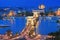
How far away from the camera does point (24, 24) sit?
1.16m

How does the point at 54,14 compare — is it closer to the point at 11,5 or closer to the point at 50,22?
the point at 50,22

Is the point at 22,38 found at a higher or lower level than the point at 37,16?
lower

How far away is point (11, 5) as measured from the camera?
46.8 inches

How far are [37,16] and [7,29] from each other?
0.30 metres

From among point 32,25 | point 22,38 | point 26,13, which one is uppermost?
point 26,13

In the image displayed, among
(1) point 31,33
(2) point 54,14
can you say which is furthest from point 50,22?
(1) point 31,33

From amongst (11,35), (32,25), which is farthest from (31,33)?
(11,35)

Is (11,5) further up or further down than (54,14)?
further up

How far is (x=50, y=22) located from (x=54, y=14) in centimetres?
8

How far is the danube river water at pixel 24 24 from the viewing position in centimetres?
116

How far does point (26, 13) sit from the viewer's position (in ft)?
3.85

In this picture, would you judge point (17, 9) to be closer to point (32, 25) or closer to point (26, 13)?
point (26, 13)

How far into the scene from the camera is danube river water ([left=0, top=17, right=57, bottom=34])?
1.16 m

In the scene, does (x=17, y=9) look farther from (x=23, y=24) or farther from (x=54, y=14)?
(x=54, y=14)
